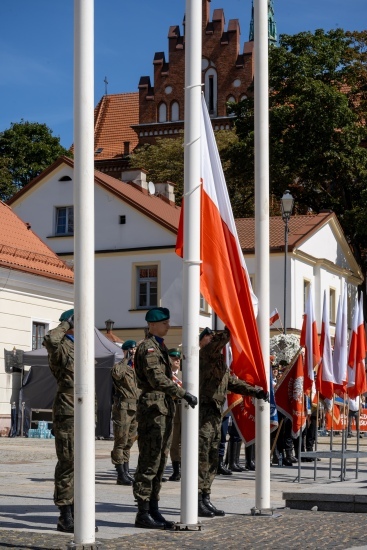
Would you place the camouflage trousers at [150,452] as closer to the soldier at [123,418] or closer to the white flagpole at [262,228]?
the white flagpole at [262,228]

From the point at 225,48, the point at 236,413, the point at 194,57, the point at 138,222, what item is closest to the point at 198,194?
the point at 194,57

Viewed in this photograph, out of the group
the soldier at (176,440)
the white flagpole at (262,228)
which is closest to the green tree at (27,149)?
the soldier at (176,440)

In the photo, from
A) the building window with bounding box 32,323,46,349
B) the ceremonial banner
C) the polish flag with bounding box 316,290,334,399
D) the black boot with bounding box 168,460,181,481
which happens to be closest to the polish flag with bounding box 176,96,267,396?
the black boot with bounding box 168,460,181,481

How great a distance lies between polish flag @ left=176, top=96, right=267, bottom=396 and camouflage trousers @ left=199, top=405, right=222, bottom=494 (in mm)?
531

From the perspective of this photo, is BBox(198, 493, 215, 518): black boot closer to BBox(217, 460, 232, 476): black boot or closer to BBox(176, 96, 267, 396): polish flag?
BBox(176, 96, 267, 396): polish flag

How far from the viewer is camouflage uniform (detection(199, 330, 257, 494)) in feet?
37.0

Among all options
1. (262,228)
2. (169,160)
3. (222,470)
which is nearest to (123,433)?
(222,470)

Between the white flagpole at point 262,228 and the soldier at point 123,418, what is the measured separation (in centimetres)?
397

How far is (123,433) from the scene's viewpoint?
15.4 meters

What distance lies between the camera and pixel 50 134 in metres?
70.6

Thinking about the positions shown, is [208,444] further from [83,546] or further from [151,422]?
[83,546]

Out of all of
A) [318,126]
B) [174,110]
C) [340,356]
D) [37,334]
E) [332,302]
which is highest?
[174,110]

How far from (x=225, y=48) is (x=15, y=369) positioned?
186 feet

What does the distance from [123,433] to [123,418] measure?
221 mm
